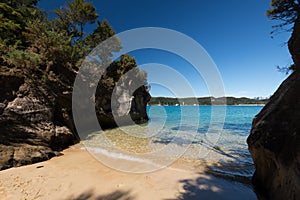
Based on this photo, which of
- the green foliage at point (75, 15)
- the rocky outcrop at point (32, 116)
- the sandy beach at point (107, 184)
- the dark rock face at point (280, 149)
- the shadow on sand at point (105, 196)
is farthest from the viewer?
the green foliage at point (75, 15)

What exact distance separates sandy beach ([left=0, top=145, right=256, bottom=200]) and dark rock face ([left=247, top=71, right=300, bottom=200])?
0.63 m

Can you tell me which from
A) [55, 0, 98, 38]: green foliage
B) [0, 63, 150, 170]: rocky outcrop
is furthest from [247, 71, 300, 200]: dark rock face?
[55, 0, 98, 38]: green foliage

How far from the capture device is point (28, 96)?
704 centimetres

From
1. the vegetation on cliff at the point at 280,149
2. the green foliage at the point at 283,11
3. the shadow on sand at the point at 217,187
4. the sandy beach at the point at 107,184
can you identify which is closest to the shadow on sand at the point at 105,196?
the sandy beach at the point at 107,184

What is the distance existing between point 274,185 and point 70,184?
16.7ft

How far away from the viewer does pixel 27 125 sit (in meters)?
6.51

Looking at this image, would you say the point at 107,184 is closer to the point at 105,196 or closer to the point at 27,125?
the point at 105,196

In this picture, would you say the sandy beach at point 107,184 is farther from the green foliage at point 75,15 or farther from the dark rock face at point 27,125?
the green foliage at point 75,15

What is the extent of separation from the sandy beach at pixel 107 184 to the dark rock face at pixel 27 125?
0.69 meters

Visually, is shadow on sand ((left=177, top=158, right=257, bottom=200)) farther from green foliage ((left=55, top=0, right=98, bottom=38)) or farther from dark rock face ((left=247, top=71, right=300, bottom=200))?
green foliage ((left=55, top=0, right=98, bottom=38))

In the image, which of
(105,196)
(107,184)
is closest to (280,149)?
(105,196)

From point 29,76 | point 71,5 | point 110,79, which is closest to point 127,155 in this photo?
point 29,76

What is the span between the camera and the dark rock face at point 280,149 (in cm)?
257

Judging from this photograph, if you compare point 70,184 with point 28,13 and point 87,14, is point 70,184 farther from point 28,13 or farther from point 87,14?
point 87,14
